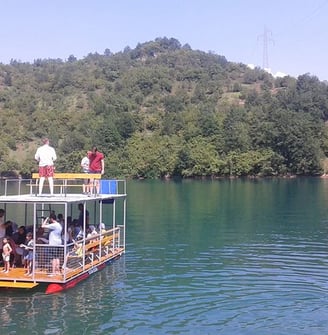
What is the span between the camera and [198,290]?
2123cm

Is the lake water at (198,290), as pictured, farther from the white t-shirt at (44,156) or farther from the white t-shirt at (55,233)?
the white t-shirt at (44,156)

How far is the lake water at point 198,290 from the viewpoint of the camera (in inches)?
669

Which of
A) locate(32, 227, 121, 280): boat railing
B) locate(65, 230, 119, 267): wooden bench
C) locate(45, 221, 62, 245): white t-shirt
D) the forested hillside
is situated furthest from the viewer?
the forested hillside

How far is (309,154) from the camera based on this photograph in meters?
122

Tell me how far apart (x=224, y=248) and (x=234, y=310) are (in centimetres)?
1290

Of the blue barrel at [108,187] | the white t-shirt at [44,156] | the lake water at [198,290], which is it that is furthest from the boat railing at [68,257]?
the white t-shirt at [44,156]

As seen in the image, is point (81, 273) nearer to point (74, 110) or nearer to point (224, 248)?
point (224, 248)

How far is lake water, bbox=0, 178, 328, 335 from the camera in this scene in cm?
1700

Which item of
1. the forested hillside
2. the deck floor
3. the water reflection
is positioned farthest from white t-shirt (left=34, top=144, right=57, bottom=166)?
the forested hillside

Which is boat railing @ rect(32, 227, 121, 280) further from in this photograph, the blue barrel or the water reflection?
the blue barrel

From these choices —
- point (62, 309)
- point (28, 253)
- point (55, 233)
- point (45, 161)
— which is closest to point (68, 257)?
point (55, 233)

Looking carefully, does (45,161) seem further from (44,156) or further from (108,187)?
(108,187)

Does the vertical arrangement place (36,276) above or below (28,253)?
below

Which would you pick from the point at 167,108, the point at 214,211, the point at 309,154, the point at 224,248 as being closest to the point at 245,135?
the point at 309,154
